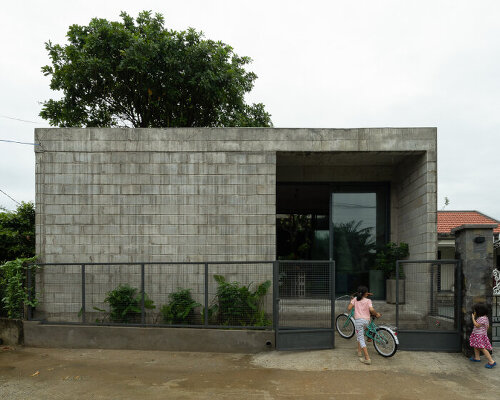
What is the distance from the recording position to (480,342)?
6.89m

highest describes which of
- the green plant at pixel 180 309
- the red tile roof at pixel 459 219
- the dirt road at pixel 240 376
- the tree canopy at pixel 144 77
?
the tree canopy at pixel 144 77

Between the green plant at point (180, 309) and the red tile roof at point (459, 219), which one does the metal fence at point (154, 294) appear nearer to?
the green plant at point (180, 309)

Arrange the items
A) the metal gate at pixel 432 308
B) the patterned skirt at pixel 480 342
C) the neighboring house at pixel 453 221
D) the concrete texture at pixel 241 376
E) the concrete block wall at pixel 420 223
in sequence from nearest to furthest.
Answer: the concrete texture at pixel 241 376 → the patterned skirt at pixel 480 342 → the metal gate at pixel 432 308 → the concrete block wall at pixel 420 223 → the neighboring house at pixel 453 221

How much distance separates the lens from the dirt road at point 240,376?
566 centimetres

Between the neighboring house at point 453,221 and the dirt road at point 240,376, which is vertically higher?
the neighboring house at point 453,221

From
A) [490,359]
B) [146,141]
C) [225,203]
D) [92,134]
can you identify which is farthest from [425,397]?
A: [92,134]

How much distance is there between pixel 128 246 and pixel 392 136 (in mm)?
7330

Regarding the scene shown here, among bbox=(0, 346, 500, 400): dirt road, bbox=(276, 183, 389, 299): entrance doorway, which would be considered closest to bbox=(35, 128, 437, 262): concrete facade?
bbox=(276, 183, 389, 299): entrance doorway

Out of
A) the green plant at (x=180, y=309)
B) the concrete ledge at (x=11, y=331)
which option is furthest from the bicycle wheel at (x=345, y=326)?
the concrete ledge at (x=11, y=331)

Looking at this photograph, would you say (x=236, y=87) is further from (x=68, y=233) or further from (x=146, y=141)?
(x=68, y=233)

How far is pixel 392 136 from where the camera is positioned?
9.41 m

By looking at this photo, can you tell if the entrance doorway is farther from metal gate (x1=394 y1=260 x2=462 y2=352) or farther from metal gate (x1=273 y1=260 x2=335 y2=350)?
metal gate (x1=273 y1=260 x2=335 y2=350)

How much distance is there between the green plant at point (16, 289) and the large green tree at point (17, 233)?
1487mm

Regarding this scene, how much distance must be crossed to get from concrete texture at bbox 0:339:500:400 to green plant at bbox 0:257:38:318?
1.11 m
